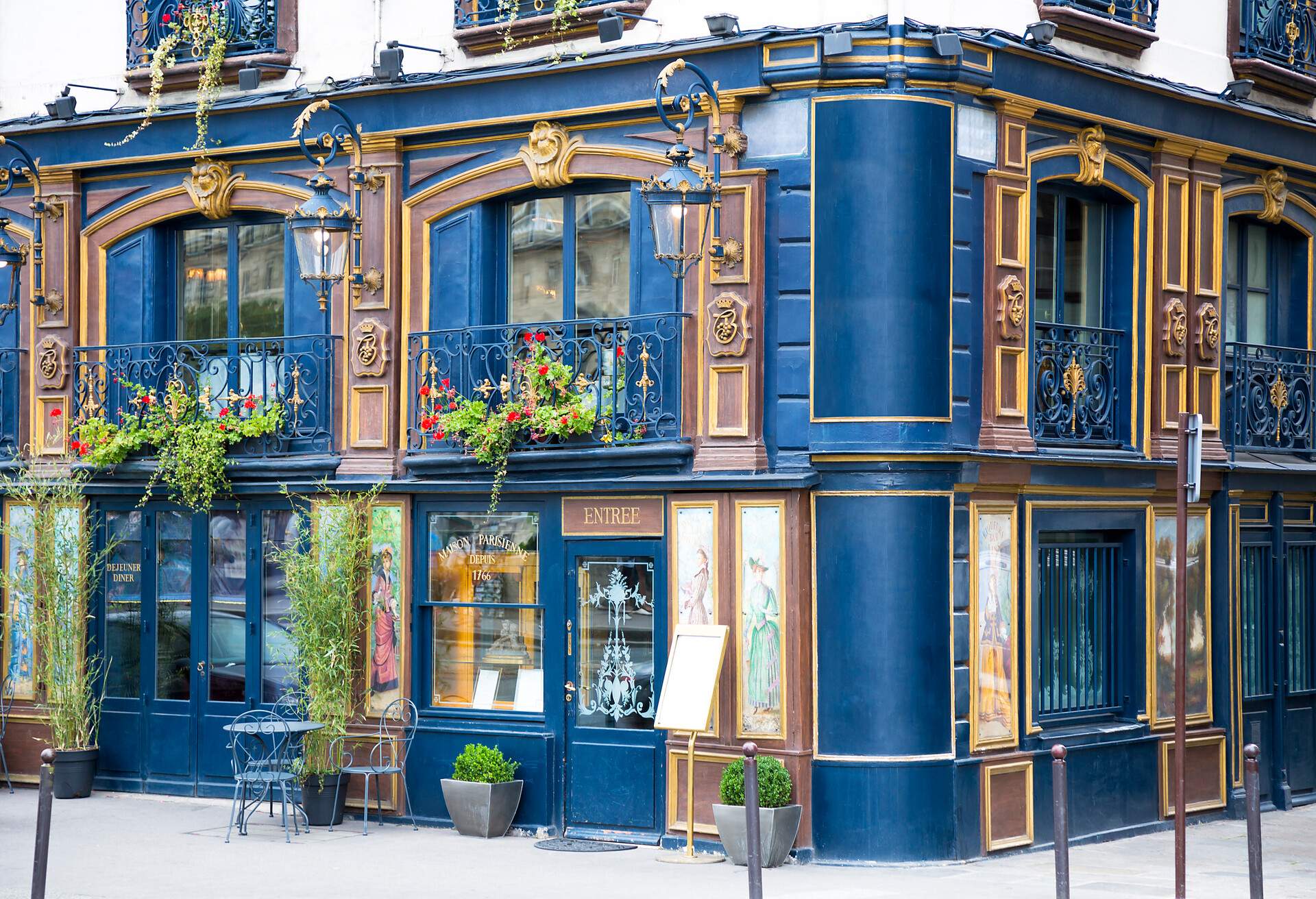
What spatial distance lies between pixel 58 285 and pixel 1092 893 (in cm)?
1062

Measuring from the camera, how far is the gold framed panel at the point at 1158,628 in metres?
15.8

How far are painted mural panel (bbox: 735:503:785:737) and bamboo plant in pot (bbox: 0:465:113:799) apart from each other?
246 inches

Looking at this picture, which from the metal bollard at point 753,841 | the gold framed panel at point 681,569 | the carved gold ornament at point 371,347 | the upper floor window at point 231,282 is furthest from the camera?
the upper floor window at point 231,282

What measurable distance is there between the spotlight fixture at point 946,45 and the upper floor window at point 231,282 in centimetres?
619

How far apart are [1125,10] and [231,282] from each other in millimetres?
7895

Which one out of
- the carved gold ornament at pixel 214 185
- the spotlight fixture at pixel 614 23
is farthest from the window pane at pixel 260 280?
the spotlight fixture at pixel 614 23

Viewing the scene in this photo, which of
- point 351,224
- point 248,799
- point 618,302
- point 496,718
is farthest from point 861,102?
point 248,799

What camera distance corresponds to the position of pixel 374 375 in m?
16.3

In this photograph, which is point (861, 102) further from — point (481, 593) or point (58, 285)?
point (58, 285)

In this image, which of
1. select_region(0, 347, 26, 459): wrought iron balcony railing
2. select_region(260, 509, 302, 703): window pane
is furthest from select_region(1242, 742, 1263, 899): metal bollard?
select_region(0, 347, 26, 459): wrought iron balcony railing

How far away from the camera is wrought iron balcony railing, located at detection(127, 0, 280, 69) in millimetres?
17125

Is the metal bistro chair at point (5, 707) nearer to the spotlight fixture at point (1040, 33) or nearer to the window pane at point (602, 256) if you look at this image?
the window pane at point (602, 256)

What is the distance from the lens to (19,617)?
17.9 meters

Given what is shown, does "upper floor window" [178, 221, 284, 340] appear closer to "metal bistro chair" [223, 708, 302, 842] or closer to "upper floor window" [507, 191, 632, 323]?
"upper floor window" [507, 191, 632, 323]
